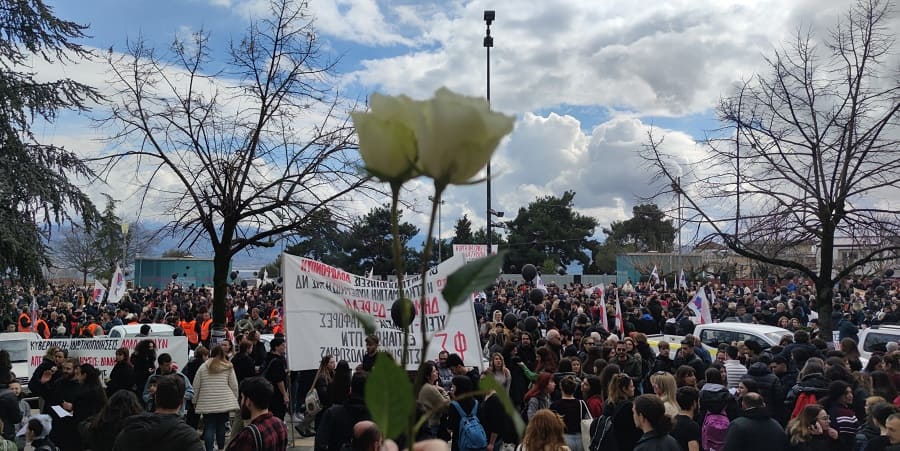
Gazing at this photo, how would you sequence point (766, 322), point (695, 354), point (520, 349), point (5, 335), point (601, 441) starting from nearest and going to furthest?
point (601, 441)
point (695, 354)
point (520, 349)
point (5, 335)
point (766, 322)

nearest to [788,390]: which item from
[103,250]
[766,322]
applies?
[766,322]

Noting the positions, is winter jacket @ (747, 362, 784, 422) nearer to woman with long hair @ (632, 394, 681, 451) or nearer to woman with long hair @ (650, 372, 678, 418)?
woman with long hair @ (650, 372, 678, 418)

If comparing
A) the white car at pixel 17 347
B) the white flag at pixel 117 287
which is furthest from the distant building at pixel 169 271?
the white car at pixel 17 347

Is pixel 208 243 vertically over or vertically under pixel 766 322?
over

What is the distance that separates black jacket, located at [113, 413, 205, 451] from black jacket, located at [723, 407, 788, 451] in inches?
158

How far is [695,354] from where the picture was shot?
33.4 feet

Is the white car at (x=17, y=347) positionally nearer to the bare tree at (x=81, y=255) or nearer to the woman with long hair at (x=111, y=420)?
the woman with long hair at (x=111, y=420)

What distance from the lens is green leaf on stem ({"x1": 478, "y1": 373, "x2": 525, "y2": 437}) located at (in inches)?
37.0

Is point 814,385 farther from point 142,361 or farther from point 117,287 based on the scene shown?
point 117,287

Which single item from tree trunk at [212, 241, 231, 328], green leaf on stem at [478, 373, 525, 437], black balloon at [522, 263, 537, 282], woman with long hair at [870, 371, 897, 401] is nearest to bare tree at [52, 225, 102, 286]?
black balloon at [522, 263, 537, 282]

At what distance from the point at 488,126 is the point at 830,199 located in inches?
471

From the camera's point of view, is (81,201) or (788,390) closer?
(788,390)

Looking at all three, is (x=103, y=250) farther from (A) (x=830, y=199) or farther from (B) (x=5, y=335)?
(A) (x=830, y=199)

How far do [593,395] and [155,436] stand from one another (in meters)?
4.56
